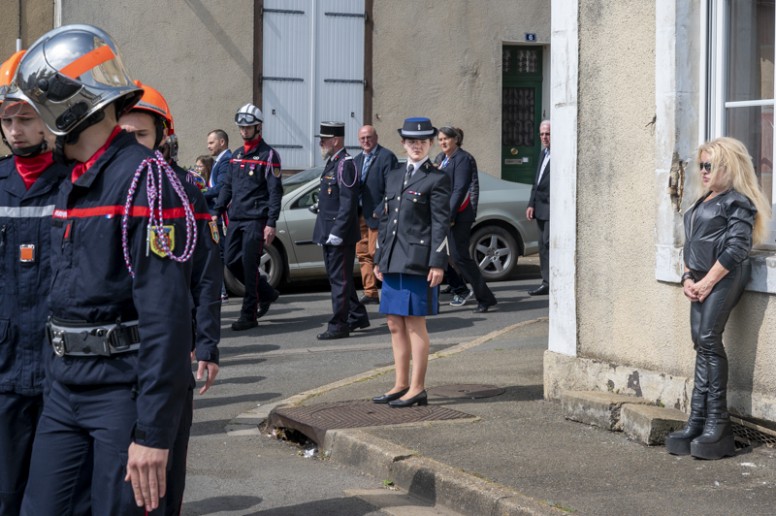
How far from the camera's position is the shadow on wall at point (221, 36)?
1825cm

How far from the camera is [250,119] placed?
11.5 meters

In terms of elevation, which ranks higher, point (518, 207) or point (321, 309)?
point (518, 207)

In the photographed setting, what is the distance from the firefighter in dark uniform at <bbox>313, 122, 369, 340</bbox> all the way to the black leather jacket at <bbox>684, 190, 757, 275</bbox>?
514cm

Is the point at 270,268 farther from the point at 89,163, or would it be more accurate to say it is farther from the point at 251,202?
the point at 89,163

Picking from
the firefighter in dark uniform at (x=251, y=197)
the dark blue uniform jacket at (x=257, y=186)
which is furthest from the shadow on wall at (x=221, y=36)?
the dark blue uniform jacket at (x=257, y=186)

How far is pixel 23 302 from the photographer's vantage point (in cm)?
451

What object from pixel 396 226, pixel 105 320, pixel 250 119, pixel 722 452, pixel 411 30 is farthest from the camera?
pixel 411 30

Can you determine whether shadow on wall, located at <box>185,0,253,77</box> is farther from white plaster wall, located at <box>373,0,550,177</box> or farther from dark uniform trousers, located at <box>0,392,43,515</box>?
dark uniform trousers, located at <box>0,392,43,515</box>

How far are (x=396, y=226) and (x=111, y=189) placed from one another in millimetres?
4482

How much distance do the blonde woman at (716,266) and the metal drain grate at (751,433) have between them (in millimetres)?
237

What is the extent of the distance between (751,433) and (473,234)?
8439 mm

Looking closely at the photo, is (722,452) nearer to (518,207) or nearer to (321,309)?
(321,309)

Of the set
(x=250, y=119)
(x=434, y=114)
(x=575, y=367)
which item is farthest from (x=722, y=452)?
(x=434, y=114)

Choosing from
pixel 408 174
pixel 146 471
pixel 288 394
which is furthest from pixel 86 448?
pixel 288 394
